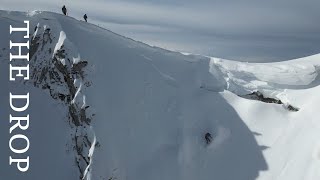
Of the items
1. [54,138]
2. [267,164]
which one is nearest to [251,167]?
[267,164]

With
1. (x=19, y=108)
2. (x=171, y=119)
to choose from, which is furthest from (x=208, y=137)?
(x=19, y=108)

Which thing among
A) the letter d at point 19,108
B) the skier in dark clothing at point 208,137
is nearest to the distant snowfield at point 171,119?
the skier in dark clothing at point 208,137

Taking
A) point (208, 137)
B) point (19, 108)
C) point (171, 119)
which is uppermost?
Answer: point (19, 108)

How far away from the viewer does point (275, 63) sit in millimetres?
36219

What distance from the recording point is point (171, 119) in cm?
2567

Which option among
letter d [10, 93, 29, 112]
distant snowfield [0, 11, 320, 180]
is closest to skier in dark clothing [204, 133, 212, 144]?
distant snowfield [0, 11, 320, 180]

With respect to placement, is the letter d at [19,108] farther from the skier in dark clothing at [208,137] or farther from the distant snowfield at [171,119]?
the skier in dark clothing at [208,137]

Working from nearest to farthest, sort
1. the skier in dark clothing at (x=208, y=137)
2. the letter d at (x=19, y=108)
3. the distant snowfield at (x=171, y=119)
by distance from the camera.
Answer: the distant snowfield at (x=171, y=119) → the letter d at (x=19, y=108) → the skier in dark clothing at (x=208, y=137)

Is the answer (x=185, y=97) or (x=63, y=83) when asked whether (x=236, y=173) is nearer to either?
(x=185, y=97)

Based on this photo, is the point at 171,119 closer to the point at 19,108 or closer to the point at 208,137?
the point at 208,137

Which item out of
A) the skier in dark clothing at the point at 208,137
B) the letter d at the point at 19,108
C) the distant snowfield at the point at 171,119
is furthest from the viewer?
the skier in dark clothing at the point at 208,137

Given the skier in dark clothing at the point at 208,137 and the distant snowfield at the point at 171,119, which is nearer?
the distant snowfield at the point at 171,119

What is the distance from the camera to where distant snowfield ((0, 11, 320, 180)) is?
22.9 meters

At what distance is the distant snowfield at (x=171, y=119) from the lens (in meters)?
22.9
